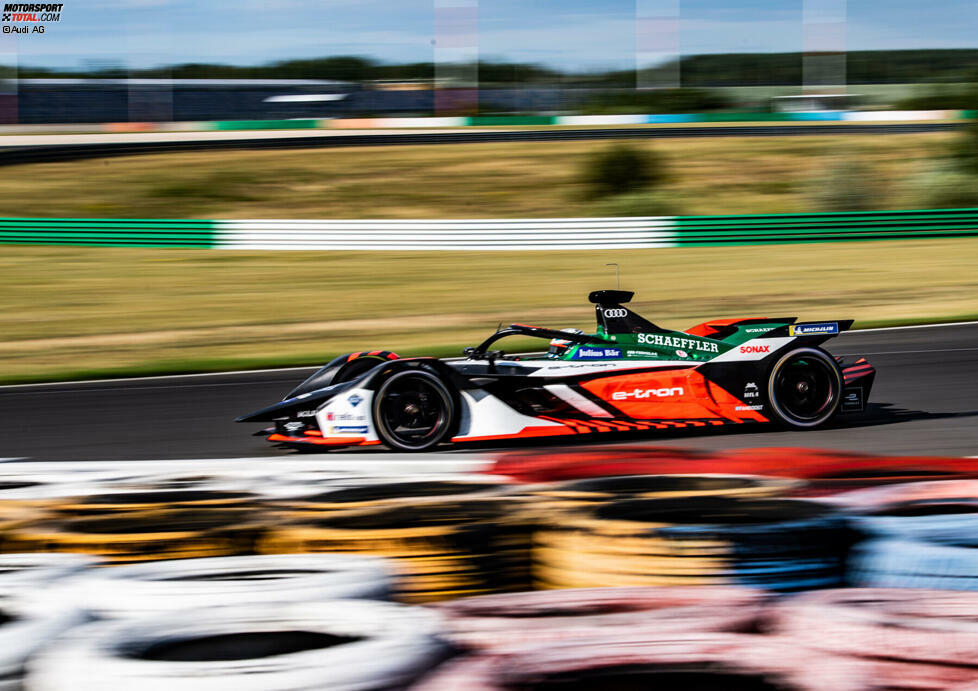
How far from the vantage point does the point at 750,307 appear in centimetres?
1554

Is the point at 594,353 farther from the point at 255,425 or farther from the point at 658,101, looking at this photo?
the point at 658,101

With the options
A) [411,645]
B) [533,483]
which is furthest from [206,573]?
[533,483]

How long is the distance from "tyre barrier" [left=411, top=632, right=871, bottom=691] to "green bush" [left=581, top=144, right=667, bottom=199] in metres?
27.6

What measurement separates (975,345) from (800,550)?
831cm

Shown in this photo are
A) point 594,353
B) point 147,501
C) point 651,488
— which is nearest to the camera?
point 651,488

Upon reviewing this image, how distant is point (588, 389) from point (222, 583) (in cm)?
360

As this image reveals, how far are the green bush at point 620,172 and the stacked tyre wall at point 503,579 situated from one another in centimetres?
2481

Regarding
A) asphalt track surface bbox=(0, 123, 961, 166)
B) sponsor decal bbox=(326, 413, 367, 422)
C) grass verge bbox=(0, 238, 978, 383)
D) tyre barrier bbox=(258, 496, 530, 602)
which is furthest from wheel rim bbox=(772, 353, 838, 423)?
asphalt track surface bbox=(0, 123, 961, 166)

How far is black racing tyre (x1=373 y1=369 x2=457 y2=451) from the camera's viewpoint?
290 inches

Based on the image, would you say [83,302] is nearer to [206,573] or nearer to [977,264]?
[206,573]

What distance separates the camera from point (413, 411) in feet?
24.5

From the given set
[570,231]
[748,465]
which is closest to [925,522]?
[748,465]

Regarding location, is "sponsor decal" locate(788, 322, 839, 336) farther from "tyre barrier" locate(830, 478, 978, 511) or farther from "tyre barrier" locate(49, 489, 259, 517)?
"tyre barrier" locate(49, 489, 259, 517)

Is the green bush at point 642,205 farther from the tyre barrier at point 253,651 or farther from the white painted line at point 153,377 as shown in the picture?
the tyre barrier at point 253,651
